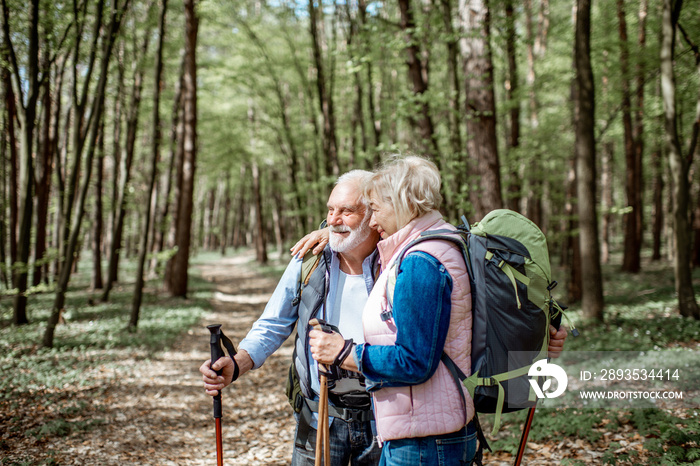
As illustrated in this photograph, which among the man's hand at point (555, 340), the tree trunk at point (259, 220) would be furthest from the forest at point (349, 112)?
the man's hand at point (555, 340)

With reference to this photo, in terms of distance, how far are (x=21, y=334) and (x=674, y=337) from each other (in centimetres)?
1233

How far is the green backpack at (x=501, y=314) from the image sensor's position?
173cm

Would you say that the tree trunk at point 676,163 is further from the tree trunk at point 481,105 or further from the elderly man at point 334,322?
the elderly man at point 334,322

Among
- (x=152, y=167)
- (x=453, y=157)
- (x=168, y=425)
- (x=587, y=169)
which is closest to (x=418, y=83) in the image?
(x=453, y=157)

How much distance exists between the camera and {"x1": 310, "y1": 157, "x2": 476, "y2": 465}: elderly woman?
1.64 metres

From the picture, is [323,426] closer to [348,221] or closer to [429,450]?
[429,450]

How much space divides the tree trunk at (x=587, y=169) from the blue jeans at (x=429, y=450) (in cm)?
806

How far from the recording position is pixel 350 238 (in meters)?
2.28

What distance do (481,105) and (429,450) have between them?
6.16 metres

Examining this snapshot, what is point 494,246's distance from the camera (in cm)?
178

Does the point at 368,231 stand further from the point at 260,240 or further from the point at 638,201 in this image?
the point at 260,240

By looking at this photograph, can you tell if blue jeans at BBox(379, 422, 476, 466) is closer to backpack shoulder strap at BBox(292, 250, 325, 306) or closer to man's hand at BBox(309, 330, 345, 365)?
man's hand at BBox(309, 330, 345, 365)

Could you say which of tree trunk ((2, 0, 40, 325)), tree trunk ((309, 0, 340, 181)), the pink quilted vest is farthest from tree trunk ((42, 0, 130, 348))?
the pink quilted vest

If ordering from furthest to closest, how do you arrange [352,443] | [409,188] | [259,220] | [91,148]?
1. [259,220]
2. [91,148]
3. [352,443]
4. [409,188]
